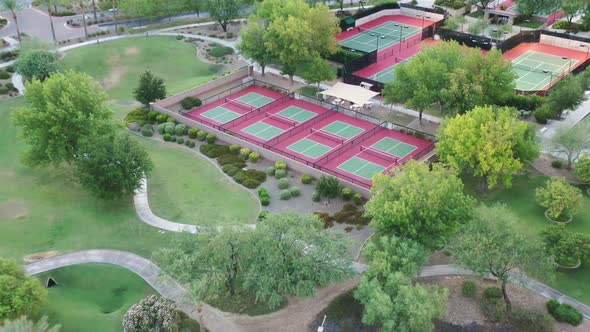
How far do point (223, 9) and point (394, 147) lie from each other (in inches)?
1692

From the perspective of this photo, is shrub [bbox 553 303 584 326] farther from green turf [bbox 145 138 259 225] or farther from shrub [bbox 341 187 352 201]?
green turf [bbox 145 138 259 225]

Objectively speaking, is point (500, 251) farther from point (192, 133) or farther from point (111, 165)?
point (192, 133)

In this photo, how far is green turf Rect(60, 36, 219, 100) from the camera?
77.3m

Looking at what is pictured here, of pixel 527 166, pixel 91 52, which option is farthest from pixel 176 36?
pixel 527 166

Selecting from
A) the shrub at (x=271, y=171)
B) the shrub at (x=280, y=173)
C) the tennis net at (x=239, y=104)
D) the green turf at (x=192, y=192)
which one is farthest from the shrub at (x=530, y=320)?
the tennis net at (x=239, y=104)

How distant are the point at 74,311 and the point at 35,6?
270ft

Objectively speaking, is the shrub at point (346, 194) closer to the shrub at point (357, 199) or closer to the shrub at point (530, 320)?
the shrub at point (357, 199)

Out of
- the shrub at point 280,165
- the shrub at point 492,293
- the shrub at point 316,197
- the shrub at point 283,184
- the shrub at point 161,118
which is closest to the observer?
the shrub at point 492,293

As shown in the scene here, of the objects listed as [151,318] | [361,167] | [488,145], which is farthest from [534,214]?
[151,318]

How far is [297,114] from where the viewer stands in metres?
68.4

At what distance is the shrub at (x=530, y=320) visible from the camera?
39.0 meters

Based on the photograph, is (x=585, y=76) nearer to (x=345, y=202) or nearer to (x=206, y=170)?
(x=345, y=202)

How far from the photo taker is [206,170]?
58188 mm

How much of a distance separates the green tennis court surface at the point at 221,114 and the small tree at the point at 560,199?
34.8m
